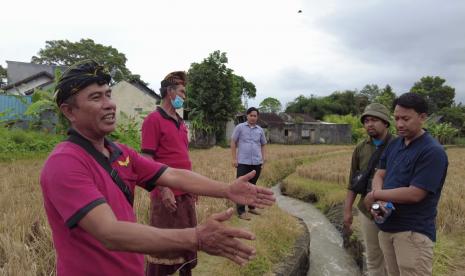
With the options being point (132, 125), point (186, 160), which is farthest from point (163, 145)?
point (132, 125)

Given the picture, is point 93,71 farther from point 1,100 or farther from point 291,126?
point 291,126

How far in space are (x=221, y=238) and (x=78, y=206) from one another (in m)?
0.58

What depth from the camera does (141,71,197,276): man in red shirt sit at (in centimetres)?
330

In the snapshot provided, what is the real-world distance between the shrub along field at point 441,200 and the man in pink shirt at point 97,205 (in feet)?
12.3

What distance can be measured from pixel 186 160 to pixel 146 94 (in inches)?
845

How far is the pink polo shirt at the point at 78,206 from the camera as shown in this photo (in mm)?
1393

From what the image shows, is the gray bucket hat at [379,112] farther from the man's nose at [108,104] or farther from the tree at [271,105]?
the tree at [271,105]

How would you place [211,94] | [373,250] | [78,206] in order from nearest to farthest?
[78,206]
[373,250]
[211,94]

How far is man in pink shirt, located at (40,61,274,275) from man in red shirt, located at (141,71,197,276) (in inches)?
55.2

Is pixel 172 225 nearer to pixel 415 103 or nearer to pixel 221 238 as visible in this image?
pixel 221 238

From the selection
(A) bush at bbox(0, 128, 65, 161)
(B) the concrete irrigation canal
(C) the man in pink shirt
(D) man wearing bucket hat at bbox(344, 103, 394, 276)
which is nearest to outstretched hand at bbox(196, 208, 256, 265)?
(C) the man in pink shirt

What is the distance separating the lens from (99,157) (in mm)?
1659

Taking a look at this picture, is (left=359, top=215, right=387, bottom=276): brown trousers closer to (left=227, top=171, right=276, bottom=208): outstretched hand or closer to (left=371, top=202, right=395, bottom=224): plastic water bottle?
(left=371, top=202, right=395, bottom=224): plastic water bottle

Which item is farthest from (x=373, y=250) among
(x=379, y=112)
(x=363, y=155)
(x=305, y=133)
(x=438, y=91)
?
(x=438, y=91)
